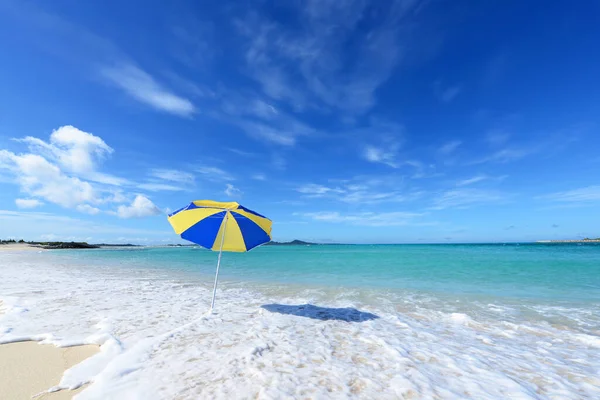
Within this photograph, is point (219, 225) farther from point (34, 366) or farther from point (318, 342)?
point (34, 366)

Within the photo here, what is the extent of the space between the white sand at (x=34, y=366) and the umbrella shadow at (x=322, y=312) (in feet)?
15.2

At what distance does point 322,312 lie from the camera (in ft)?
26.6

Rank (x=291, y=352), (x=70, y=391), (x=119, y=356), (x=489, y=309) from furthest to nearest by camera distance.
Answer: (x=489, y=309), (x=291, y=352), (x=119, y=356), (x=70, y=391)

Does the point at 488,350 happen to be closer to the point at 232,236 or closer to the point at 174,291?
the point at 232,236

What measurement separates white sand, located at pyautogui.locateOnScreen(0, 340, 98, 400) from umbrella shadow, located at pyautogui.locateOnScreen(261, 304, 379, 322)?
4640 millimetres

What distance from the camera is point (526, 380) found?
4.09 metres

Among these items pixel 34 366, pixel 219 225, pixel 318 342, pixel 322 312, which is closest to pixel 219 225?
pixel 219 225

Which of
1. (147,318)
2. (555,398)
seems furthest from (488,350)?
(147,318)

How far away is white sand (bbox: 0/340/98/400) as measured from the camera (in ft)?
11.3

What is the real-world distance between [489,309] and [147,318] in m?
10.1

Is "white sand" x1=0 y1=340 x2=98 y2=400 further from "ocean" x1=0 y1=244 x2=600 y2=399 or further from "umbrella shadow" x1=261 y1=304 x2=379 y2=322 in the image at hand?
"umbrella shadow" x1=261 y1=304 x2=379 y2=322

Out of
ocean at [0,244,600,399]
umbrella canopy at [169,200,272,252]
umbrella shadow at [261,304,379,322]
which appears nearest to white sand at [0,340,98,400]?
ocean at [0,244,600,399]

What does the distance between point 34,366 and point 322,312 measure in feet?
20.2

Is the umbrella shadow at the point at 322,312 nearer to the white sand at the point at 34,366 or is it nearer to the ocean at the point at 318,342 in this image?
the ocean at the point at 318,342
